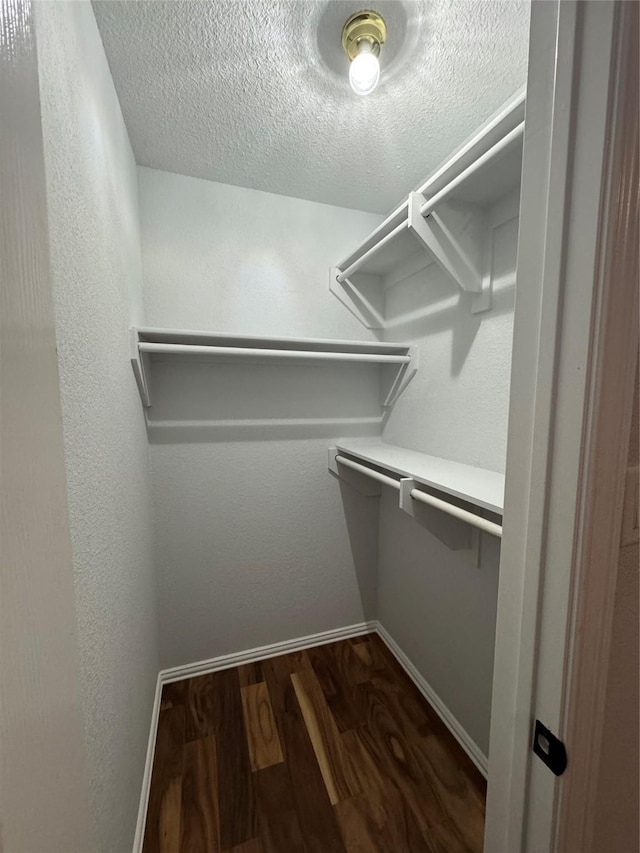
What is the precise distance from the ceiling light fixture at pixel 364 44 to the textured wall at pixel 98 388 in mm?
611

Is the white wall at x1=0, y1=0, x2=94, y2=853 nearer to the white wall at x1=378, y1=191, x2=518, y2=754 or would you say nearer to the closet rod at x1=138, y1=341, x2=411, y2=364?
the closet rod at x1=138, y1=341, x2=411, y2=364

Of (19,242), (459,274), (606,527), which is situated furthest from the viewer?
(459,274)

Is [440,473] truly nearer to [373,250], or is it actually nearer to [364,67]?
[373,250]

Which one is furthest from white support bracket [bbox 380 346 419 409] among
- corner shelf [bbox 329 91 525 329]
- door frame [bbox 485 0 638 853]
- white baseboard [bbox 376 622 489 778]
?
white baseboard [bbox 376 622 489 778]

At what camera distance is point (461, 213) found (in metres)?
1.12

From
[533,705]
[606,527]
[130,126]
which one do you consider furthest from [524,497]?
[130,126]

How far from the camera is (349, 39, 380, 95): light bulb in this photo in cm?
82

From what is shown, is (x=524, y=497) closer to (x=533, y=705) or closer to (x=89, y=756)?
(x=533, y=705)

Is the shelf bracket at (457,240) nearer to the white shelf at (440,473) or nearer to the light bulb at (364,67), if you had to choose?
the light bulb at (364,67)

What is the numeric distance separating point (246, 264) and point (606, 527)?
5.19ft

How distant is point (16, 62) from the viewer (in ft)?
1.05

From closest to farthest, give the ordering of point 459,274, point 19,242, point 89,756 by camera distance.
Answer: point 19,242 → point 89,756 → point 459,274

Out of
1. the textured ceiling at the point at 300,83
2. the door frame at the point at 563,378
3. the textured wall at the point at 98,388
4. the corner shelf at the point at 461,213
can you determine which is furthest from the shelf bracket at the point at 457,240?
the textured wall at the point at 98,388

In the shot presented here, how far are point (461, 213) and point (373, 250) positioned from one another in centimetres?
33
